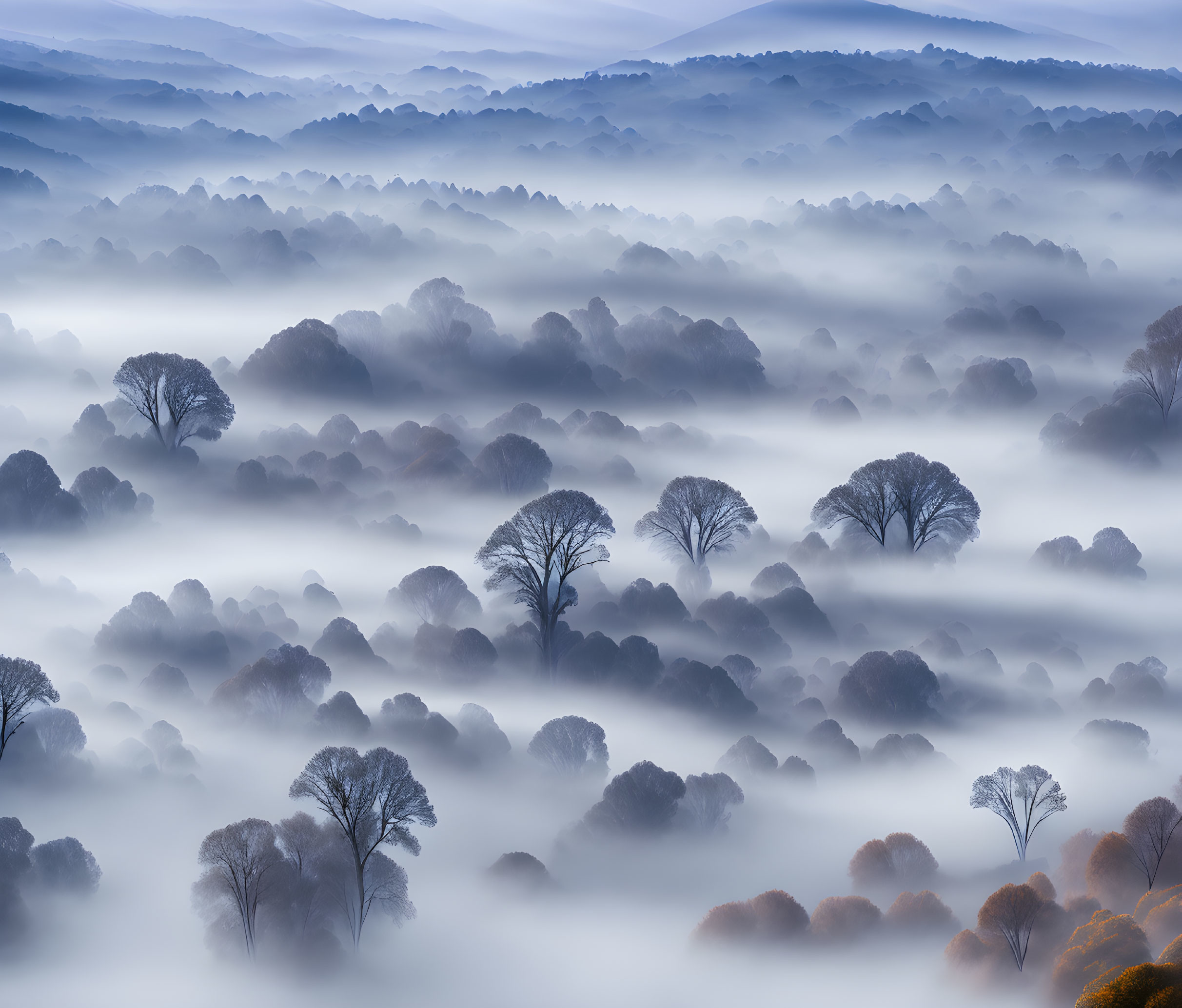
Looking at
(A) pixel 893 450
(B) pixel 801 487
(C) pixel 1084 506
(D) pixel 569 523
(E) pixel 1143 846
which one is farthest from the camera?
(A) pixel 893 450

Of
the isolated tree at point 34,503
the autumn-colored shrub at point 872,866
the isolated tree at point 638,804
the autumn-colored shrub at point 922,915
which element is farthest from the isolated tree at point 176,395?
the autumn-colored shrub at point 922,915

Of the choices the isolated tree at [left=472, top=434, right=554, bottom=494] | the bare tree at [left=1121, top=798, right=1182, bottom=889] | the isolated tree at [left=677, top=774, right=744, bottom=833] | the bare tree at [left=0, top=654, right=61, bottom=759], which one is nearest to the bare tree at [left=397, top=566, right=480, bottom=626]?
the isolated tree at [left=677, top=774, right=744, bottom=833]

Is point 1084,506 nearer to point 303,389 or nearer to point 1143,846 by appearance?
point 1143,846

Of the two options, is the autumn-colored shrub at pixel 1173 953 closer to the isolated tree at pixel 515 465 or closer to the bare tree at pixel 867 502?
the bare tree at pixel 867 502

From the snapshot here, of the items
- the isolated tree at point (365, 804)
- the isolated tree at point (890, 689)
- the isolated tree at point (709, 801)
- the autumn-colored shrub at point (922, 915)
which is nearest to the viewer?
the autumn-colored shrub at point (922, 915)

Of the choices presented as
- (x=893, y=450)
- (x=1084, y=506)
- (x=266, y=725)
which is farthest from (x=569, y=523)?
(x=893, y=450)
